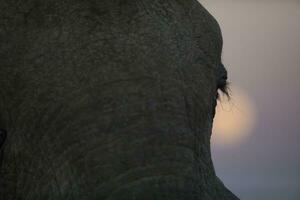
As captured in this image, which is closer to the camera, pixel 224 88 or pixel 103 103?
pixel 103 103

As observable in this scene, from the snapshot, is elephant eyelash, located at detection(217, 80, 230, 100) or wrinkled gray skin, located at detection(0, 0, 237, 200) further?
elephant eyelash, located at detection(217, 80, 230, 100)

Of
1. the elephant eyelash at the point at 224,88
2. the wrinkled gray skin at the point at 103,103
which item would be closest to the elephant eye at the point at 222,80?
the elephant eyelash at the point at 224,88

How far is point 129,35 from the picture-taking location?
2.76 meters

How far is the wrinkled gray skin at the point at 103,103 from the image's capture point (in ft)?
8.07

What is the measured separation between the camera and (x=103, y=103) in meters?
2.55

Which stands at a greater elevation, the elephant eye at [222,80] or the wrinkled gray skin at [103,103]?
the wrinkled gray skin at [103,103]

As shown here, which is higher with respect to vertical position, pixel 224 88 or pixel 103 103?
pixel 103 103

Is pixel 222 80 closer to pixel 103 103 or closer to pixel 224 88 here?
pixel 224 88

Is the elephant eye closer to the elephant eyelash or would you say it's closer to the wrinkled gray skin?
the elephant eyelash

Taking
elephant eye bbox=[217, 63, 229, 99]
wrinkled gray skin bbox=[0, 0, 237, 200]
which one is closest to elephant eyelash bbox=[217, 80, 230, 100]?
elephant eye bbox=[217, 63, 229, 99]

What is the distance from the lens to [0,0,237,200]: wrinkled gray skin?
246cm

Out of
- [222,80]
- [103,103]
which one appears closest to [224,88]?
[222,80]

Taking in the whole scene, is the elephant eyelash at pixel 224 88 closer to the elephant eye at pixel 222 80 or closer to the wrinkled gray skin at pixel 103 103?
the elephant eye at pixel 222 80

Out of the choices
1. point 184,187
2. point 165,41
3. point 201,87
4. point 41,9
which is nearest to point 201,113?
point 201,87
